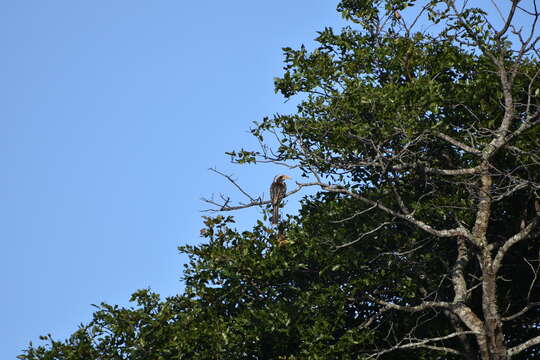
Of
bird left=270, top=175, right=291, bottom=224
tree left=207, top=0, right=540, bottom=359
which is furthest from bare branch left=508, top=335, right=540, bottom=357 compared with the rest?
bird left=270, top=175, right=291, bottom=224

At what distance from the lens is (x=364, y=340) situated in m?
20.5

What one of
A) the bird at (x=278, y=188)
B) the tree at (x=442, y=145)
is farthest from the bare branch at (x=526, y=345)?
the bird at (x=278, y=188)

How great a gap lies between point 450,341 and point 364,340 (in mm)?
3217

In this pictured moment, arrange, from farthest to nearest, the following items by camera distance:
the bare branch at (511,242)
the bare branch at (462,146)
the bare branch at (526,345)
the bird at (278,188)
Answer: the bird at (278,188) < the bare branch at (462,146) < the bare branch at (511,242) < the bare branch at (526,345)

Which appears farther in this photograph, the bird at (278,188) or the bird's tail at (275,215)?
the bird's tail at (275,215)

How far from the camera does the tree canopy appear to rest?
66.7 ft

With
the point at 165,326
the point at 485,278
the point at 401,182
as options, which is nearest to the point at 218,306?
the point at 165,326

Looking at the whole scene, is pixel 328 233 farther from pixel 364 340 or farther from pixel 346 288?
pixel 364 340

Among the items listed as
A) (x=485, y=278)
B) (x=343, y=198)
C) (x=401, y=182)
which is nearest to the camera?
(x=485, y=278)

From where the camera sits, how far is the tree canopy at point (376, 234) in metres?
20.3

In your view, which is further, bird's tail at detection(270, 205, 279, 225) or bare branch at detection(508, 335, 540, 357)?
bird's tail at detection(270, 205, 279, 225)

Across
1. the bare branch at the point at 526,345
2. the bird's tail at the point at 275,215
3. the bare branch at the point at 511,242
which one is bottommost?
the bare branch at the point at 526,345

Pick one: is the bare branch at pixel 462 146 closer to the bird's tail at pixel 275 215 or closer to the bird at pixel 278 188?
the bird at pixel 278 188

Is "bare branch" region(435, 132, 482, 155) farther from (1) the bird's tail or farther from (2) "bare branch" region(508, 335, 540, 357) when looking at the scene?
(1) the bird's tail
